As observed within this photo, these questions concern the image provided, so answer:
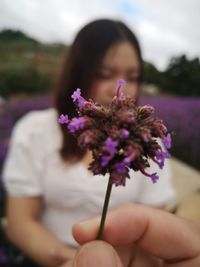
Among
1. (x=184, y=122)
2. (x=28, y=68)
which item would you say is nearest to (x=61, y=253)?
(x=184, y=122)

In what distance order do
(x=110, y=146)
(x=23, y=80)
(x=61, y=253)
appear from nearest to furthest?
(x=110, y=146)
(x=61, y=253)
(x=23, y=80)

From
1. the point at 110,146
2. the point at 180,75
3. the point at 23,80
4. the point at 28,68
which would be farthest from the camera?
the point at 23,80

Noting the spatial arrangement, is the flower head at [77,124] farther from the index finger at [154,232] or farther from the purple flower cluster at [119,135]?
the index finger at [154,232]

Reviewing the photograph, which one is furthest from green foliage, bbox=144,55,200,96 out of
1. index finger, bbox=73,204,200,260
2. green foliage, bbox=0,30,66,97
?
green foliage, bbox=0,30,66,97

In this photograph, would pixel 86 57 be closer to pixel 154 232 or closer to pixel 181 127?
pixel 181 127

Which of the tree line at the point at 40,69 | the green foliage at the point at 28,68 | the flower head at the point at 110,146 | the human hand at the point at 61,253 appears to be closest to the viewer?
the flower head at the point at 110,146

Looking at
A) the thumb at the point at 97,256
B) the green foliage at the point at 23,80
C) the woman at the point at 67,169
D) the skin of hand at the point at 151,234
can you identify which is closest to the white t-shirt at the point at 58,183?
the woman at the point at 67,169

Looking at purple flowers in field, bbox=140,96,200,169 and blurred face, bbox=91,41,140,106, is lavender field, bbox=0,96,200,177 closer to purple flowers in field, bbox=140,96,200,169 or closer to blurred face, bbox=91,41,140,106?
purple flowers in field, bbox=140,96,200,169
